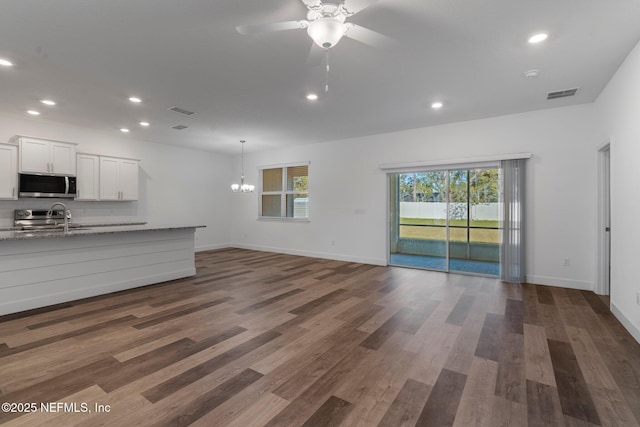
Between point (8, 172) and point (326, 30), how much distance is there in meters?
6.10

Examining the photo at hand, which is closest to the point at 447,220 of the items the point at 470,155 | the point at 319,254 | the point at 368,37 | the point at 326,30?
the point at 470,155

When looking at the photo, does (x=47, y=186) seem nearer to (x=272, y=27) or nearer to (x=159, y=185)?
(x=159, y=185)

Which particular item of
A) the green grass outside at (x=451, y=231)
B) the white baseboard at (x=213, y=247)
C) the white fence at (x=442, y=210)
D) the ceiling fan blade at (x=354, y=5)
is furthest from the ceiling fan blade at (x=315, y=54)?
the white baseboard at (x=213, y=247)

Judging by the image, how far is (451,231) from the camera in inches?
228

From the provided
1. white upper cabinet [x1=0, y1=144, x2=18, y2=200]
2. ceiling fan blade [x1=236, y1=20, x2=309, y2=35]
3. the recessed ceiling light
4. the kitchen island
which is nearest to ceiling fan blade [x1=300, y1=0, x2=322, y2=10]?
ceiling fan blade [x1=236, y1=20, x2=309, y2=35]

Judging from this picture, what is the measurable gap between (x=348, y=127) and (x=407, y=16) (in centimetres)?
348

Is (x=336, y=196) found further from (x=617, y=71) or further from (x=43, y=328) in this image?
(x=43, y=328)

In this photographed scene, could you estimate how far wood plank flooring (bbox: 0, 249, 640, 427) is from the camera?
186 centimetres

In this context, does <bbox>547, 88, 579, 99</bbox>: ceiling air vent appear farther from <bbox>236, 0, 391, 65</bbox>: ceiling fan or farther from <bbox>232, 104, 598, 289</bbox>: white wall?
<bbox>236, 0, 391, 65</bbox>: ceiling fan

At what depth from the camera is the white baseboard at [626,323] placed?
2857 mm

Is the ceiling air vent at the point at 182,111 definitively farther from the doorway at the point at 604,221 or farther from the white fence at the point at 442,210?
the doorway at the point at 604,221

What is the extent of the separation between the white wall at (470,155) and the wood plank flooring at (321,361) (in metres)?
0.93

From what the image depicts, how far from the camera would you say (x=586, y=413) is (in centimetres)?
186

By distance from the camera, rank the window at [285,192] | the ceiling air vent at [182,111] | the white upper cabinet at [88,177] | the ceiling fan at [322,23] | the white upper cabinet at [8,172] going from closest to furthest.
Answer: the ceiling fan at [322,23]
the ceiling air vent at [182,111]
the white upper cabinet at [8,172]
the white upper cabinet at [88,177]
the window at [285,192]
